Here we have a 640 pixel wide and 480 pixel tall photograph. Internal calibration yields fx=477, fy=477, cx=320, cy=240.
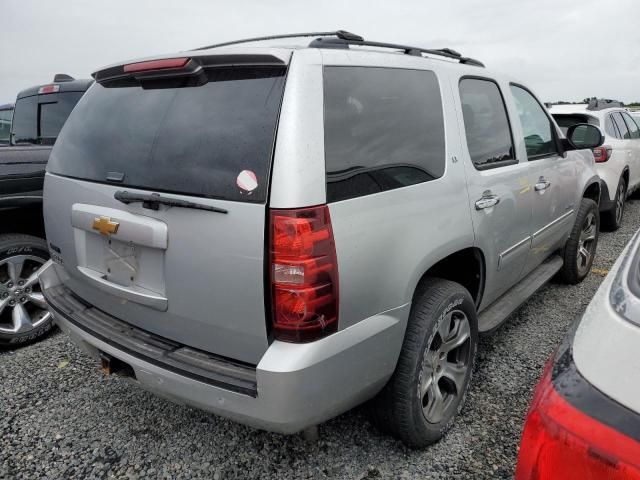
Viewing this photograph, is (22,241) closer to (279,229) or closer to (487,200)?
(279,229)

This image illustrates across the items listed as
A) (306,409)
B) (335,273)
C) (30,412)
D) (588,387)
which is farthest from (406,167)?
(30,412)

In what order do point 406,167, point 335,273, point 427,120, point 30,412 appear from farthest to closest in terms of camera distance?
point 30,412, point 427,120, point 406,167, point 335,273

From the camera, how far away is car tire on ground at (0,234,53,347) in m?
3.24

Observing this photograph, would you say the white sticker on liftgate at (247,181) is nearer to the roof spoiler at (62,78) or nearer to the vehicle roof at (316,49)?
the vehicle roof at (316,49)

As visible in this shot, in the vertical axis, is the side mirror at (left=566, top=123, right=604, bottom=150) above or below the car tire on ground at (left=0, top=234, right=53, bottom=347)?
above

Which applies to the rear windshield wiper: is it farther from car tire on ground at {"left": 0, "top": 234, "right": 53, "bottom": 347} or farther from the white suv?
the white suv

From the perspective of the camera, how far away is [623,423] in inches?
31.9

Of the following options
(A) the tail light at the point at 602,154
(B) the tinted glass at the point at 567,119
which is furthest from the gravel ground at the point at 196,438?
(B) the tinted glass at the point at 567,119

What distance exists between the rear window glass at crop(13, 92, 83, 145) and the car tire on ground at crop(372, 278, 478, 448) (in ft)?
13.2

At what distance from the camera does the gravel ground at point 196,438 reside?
7.16ft

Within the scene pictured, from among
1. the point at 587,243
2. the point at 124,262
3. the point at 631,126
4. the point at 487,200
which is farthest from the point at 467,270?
the point at 631,126

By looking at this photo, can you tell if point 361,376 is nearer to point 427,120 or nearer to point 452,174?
point 452,174

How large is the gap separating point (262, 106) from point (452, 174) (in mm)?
1050

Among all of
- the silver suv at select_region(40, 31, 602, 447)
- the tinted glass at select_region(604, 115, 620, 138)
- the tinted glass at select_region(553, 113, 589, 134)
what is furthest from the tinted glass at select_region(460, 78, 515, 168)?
the tinted glass at select_region(604, 115, 620, 138)
